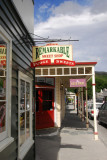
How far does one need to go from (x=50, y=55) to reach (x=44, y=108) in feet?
18.5

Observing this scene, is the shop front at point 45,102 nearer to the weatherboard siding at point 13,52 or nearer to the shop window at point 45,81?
the shop window at point 45,81

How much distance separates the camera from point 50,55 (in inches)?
205

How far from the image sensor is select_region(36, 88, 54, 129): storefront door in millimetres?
10117

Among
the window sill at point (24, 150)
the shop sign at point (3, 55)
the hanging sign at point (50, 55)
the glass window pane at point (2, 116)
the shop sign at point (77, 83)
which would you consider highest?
the hanging sign at point (50, 55)

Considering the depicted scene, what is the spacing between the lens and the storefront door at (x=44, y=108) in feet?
33.2

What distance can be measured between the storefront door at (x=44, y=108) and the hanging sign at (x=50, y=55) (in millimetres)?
5182

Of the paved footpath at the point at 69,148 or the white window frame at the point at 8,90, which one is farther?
the paved footpath at the point at 69,148

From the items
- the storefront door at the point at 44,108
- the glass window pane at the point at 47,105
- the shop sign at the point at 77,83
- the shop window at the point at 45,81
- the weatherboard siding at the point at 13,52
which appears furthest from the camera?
the shop window at the point at 45,81

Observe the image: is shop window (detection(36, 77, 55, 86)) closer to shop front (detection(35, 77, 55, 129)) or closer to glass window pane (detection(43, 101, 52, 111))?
shop front (detection(35, 77, 55, 129))

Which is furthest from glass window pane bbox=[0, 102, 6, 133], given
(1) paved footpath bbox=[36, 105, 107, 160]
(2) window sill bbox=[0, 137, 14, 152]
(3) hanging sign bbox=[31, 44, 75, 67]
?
(1) paved footpath bbox=[36, 105, 107, 160]

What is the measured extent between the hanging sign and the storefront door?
5.18m

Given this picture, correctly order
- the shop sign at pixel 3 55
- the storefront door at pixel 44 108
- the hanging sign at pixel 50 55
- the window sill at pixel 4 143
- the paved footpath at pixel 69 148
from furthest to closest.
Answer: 1. the storefront door at pixel 44 108
2. the paved footpath at pixel 69 148
3. the hanging sign at pixel 50 55
4. the shop sign at pixel 3 55
5. the window sill at pixel 4 143

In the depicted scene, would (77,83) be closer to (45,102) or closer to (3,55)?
(45,102)

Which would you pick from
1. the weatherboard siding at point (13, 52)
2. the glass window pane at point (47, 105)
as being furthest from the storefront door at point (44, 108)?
the weatherboard siding at point (13, 52)
